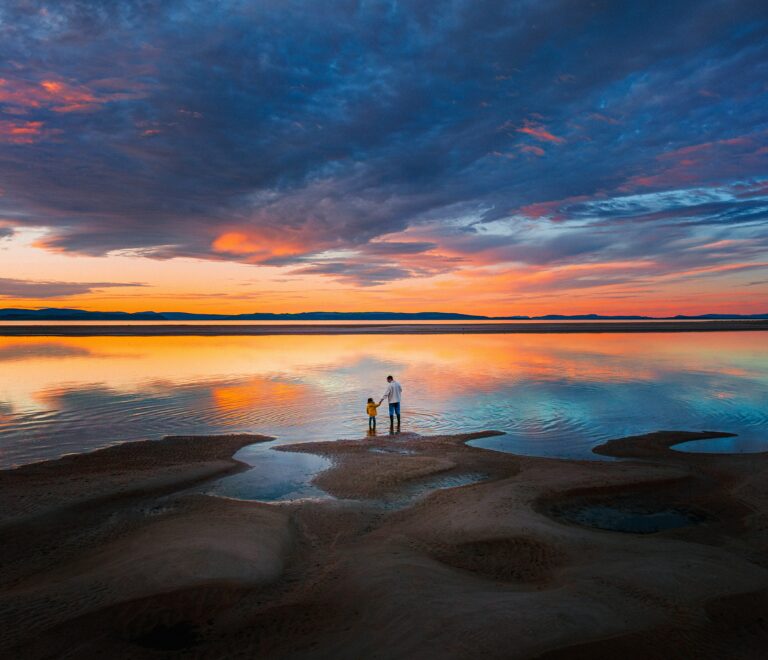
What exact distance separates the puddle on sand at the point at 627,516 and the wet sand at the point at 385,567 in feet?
0.94

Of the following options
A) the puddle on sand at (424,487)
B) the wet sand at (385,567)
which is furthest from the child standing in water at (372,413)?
the puddle on sand at (424,487)

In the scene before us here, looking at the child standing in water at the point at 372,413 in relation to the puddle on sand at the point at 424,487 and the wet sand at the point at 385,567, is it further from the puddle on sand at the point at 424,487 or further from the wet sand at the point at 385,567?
the puddle on sand at the point at 424,487

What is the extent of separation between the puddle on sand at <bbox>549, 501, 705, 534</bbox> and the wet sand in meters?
0.29

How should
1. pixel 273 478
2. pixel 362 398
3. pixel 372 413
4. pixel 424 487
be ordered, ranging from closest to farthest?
pixel 424 487, pixel 273 478, pixel 372 413, pixel 362 398

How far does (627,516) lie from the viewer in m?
11.9

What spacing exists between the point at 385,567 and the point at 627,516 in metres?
6.81

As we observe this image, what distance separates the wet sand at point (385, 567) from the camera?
22.0 ft

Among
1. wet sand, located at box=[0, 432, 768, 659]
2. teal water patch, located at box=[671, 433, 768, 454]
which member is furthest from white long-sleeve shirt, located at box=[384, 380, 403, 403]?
teal water patch, located at box=[671, 433, 768, 454]

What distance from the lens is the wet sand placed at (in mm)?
6719

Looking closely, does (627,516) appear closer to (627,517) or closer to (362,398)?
(627,517)

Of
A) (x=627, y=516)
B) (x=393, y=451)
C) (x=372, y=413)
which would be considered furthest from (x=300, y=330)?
(x=627, y=516)

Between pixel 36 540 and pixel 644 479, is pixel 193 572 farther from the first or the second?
pixel 644 479

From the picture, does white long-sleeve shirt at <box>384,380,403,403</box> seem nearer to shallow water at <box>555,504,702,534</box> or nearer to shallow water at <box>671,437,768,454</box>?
shallow water at <box>555,504,702,534</box>

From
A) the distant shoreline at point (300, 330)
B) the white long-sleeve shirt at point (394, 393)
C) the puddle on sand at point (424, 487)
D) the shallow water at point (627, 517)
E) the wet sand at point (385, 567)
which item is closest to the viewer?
the wet sand at point (385, 567)
